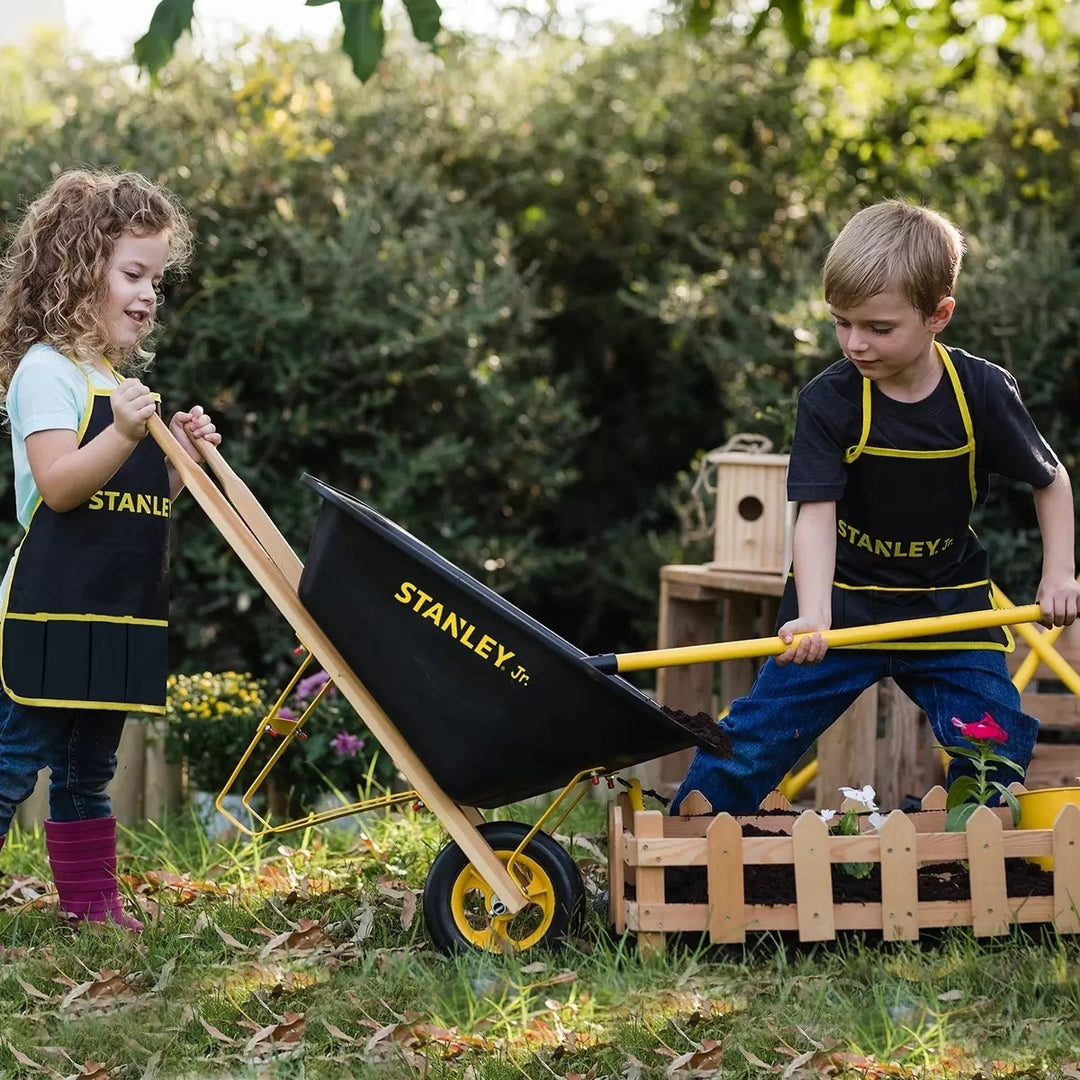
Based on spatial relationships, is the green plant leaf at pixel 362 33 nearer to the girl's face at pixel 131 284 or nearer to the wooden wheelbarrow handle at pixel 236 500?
the girl's face at pixel 131 284

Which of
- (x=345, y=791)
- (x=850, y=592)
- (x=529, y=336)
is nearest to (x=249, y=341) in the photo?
(x=529, y=336)

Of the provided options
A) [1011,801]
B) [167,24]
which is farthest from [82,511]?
[1011,801]

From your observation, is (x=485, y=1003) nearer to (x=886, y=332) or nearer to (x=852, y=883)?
(x=852, y=883)

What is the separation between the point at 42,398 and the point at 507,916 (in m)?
1.29

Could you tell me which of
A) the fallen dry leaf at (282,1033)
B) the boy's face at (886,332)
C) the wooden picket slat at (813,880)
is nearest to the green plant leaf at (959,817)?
the wooden picket slat at (813,880)

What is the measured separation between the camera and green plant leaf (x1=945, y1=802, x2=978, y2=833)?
9.77 feet

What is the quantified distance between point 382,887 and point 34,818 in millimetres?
1269

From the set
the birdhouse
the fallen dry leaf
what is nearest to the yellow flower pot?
the birdhouse

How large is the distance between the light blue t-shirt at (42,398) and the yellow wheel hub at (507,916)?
110 cm

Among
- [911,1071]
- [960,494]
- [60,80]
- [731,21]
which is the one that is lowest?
[911,1071]

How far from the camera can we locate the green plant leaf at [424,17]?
345 cm

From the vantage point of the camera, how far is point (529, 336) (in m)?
6.04

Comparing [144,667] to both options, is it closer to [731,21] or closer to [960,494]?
[960,494]

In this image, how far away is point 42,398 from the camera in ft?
9.55
